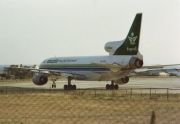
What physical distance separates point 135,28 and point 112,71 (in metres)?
6.16

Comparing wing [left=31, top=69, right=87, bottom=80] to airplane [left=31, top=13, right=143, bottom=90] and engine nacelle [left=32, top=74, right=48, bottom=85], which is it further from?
engine nacelle [left=32, top=74, right=48, bottom=85]

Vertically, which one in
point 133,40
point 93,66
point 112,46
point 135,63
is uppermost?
point 133,40

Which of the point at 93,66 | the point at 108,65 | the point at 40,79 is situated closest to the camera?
the point at 108,65

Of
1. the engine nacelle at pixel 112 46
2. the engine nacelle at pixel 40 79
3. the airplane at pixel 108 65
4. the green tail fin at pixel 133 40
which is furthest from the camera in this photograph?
the engine nacelle at pixel 40 79

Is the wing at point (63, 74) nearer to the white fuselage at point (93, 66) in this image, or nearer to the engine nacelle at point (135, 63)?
the white fuselage at point (93, 66)

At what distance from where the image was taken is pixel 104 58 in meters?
42.4

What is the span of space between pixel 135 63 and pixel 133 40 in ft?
8.65

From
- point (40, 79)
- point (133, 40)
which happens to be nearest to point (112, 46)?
point (133, 40)

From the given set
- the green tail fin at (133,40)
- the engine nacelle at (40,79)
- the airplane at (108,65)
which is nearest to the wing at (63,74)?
the airplane at (108,65)

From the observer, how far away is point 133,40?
37781 mm

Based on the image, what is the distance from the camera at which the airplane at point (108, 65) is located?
123ft

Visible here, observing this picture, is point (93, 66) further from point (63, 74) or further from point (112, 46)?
point (112, 46)

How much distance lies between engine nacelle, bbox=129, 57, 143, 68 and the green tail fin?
2.93ft

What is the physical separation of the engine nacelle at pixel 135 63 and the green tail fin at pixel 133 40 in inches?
35.1
